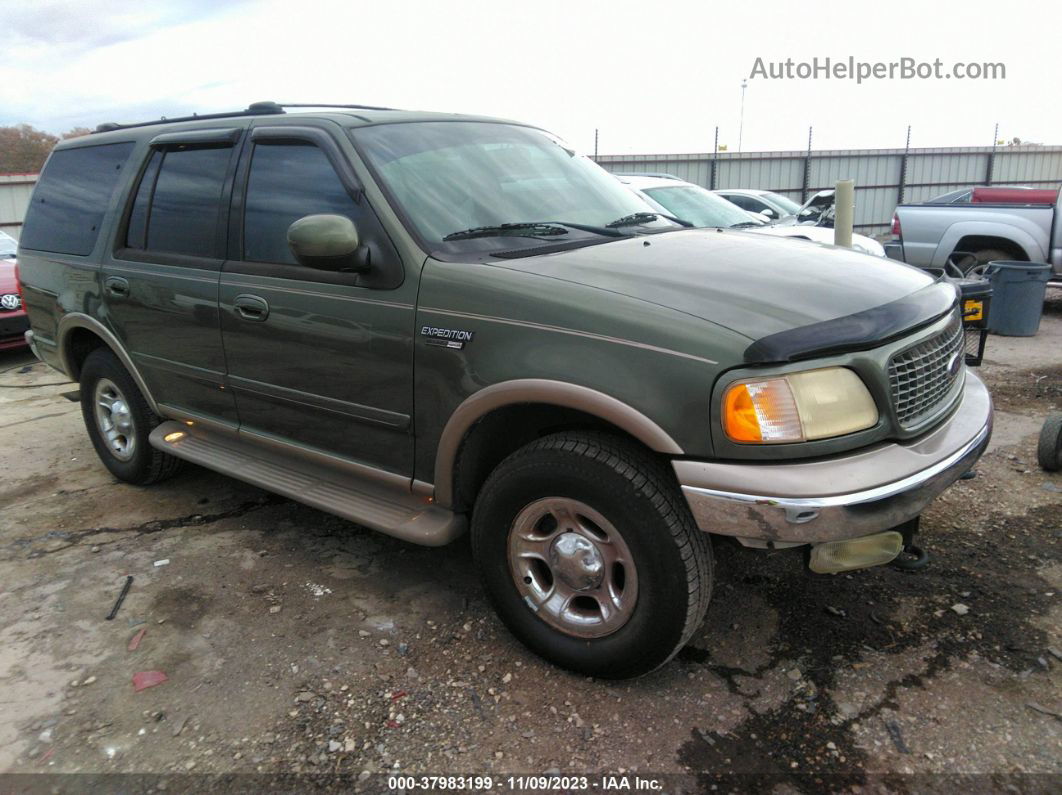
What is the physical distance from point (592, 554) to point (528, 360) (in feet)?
2.18

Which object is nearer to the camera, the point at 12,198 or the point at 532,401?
the point at 532,401

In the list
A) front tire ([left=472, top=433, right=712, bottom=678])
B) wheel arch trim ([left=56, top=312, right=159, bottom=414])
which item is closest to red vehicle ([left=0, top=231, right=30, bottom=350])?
wheel arch trim ([left=56, top=312, right=159, bottom=414])

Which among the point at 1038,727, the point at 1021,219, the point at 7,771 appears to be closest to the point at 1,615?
the point at 7,771

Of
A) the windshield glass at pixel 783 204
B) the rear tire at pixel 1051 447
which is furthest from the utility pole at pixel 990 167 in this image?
the rear tire at pixel 1051 447

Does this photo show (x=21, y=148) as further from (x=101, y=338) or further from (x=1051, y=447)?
(x=1051, y=447)

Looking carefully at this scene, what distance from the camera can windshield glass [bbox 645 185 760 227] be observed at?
8281 millimetres

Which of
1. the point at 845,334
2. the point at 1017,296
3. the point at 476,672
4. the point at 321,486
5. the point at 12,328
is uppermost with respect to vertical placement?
the point at 845,334

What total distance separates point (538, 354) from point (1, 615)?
103 inches

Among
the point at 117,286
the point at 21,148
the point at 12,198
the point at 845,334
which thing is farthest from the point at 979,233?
the point at 21,148

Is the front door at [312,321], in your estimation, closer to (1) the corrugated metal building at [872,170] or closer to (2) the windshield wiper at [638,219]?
(2) the windshield wiper at [638,219]

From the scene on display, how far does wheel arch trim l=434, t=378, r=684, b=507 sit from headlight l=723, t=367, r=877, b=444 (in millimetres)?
199

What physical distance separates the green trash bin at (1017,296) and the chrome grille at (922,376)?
20.4 feet

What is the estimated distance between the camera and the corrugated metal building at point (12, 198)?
746 inches

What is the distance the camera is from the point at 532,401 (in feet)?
8.21
